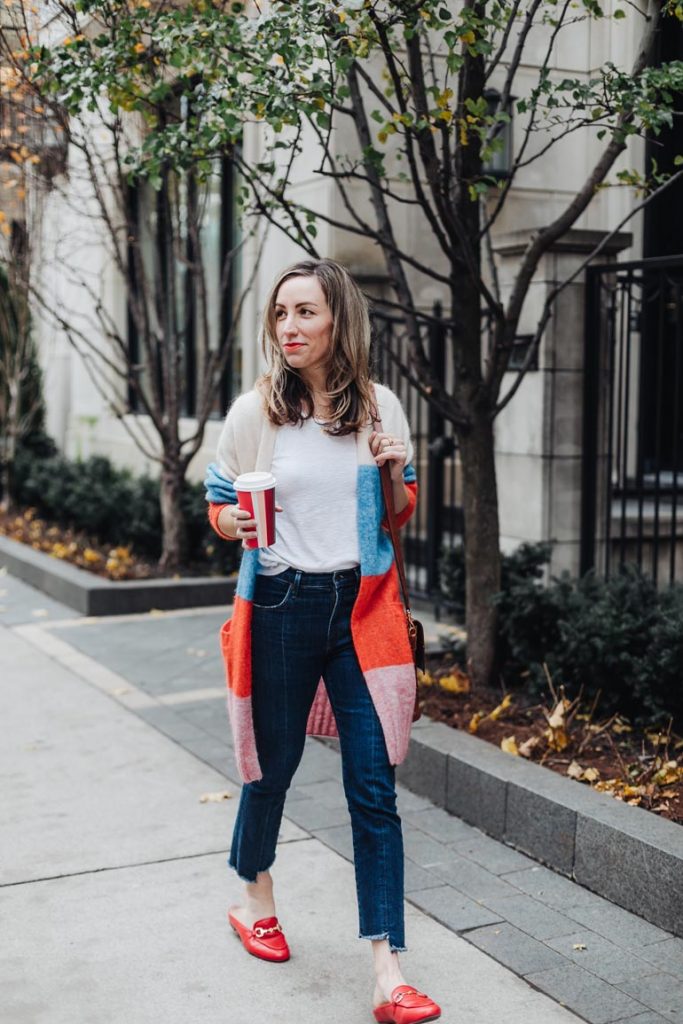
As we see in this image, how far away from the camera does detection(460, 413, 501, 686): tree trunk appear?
582cm

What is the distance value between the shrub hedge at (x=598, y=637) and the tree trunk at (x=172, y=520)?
4280 millimetres

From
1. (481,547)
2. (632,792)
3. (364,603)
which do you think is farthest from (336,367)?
(481,547)

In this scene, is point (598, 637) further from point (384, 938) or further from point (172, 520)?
point (172, 520)

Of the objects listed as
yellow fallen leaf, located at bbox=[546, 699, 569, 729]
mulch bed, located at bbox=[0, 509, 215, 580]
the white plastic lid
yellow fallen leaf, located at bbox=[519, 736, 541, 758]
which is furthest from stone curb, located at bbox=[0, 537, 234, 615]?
the white plastic lid

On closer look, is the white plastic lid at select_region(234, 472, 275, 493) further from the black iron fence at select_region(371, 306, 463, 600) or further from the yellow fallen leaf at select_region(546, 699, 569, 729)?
the black iron fence at select_region(371, 306, 463, 600)

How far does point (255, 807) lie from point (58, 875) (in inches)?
42.9

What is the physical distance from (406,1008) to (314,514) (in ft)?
4.39

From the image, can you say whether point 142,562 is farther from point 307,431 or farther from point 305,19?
point 307,431

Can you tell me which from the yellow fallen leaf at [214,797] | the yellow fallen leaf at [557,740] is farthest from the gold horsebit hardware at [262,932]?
the yellow fallen leaf at [557,740]

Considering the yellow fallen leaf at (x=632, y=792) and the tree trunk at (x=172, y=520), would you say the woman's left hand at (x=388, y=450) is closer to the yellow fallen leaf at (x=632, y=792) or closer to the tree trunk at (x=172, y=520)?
the yellow fallen leaf at (x=632, y=792)

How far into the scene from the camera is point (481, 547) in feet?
19.3

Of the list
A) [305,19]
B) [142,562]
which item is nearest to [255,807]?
[305,19]

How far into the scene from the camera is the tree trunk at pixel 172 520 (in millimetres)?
10000

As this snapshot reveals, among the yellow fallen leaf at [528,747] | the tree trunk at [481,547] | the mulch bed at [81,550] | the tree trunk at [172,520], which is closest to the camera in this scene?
the yellow fallen leaf at [528,747]
